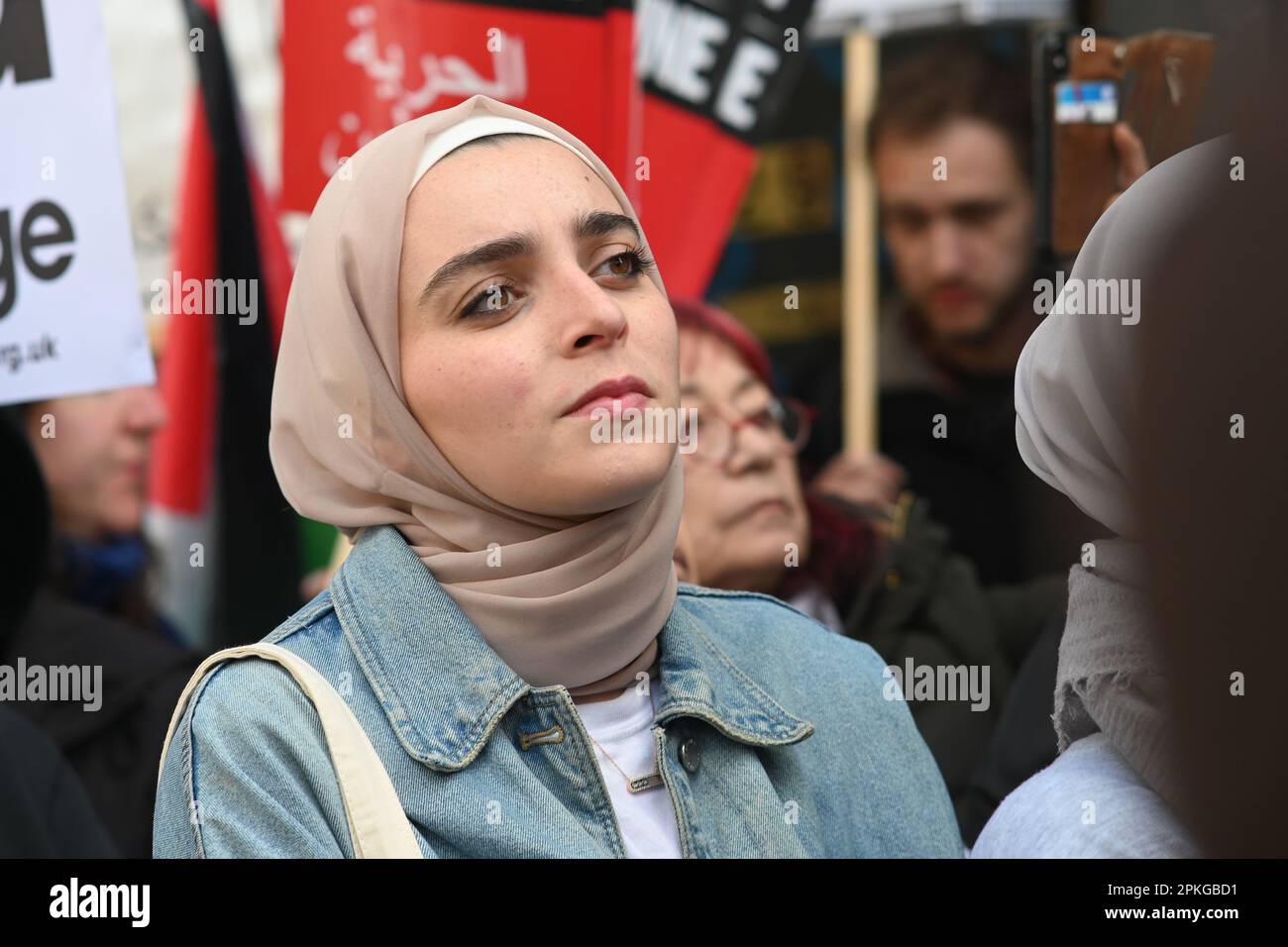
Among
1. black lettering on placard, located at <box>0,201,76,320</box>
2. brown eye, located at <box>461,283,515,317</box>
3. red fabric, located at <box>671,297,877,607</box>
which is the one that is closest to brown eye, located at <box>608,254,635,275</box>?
brown eye, located at <box>461,283,515,317</box>

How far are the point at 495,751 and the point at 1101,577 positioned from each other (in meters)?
0.67

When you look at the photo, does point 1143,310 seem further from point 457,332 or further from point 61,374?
point 61,374

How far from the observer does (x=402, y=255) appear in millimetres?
1763

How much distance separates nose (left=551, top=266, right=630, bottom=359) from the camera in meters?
1.70

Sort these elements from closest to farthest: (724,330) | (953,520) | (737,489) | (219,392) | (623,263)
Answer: (623,263)
(737,489)
(724,330)
(953,520)
(219,392)

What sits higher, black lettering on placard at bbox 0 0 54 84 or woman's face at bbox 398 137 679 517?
black lettering on placard at bbox 0 0 54 84

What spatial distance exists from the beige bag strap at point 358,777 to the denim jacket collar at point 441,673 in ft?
0.16

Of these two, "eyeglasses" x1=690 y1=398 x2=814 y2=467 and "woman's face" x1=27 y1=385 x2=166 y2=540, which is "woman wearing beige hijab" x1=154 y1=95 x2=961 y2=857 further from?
"woman's face" x1=27 y1=385 x2=166 y2=540

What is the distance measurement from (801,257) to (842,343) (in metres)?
0.23

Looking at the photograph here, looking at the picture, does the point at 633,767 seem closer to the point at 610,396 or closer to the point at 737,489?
the point at 610,396

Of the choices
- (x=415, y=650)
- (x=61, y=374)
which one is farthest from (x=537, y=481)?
(x=61, y=374)

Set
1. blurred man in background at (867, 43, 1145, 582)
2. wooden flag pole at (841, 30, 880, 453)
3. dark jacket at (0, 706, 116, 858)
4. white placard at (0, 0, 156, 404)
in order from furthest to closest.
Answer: wooden flag pole at (841, 30, 880, 453), blurred man in background at (867, 43, 1145, 582), white placard at (0, 0, 156, 404), dark jacket at (0, 706, 116, 858)

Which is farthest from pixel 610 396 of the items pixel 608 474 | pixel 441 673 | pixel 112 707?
pixel 112 707

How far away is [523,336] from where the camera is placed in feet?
5.62
